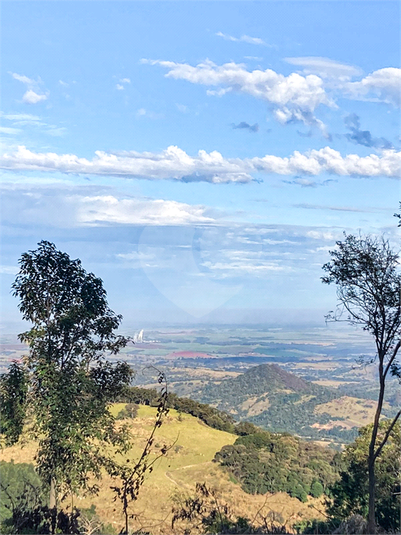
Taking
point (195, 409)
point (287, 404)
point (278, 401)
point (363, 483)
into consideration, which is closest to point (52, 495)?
point (363, 483)

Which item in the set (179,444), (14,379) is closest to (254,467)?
(179,444)

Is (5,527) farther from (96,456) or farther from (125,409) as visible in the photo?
(125,409)

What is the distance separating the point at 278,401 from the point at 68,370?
31224 mm

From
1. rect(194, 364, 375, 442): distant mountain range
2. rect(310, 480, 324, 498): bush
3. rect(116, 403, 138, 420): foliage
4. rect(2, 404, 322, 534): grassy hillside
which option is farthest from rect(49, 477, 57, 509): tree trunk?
rect(194, 364, 375, 442): distant mountain range

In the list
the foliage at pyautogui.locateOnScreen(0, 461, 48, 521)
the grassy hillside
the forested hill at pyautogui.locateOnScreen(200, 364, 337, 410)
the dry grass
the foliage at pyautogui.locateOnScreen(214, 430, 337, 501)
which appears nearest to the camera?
the foliage at pyautogui.locateOnScreen(0, 461, 48, 521)

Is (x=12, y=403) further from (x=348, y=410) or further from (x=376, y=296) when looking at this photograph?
(x=348, y=410)

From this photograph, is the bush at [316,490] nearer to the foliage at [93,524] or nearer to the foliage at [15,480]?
the foliage at [93,524]

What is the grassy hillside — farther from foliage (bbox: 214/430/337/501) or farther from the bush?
foliage (bbox: 214/430/337/501)

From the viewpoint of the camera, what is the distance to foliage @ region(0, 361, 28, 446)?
8031 mm

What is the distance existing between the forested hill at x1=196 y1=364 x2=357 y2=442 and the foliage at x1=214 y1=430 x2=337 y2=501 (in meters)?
13.6

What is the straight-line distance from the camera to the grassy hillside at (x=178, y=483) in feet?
33.3

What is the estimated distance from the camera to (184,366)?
160 feet

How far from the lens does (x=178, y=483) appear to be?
13.2 metres

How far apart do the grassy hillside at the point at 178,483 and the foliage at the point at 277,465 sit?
376 millimetres
